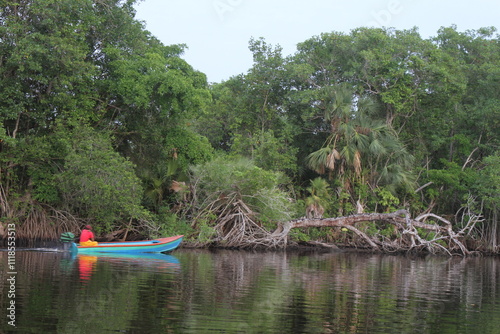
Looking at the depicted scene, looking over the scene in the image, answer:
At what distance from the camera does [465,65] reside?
29562 mm

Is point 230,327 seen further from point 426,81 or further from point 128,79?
point 426,81

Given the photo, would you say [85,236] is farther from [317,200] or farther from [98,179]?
[317,200]

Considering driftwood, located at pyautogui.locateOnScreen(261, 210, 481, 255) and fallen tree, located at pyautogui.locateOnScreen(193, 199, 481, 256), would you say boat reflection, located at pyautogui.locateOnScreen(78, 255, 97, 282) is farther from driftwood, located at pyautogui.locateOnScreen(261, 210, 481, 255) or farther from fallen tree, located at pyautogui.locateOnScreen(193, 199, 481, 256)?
driftwood, located at pyautogui.locateOnScreen(261, 210, 481, 255)

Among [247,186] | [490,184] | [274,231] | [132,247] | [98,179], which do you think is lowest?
[132,247]

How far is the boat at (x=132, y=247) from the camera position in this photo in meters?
17.7

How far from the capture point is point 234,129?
31.4 m

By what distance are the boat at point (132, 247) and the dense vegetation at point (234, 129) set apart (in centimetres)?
233

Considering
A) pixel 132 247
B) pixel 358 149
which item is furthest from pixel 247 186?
pixel 358 149

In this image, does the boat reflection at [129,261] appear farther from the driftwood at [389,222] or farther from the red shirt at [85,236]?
the driftwood at [389,222]

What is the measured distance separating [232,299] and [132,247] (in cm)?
960

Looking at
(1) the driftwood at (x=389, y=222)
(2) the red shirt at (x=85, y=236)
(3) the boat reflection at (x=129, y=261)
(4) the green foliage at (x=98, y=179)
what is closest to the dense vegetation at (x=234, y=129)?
(4) the green foliage at (x=98, y=179)

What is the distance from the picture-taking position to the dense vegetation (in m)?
20.1

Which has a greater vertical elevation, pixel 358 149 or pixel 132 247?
pixel 358 149

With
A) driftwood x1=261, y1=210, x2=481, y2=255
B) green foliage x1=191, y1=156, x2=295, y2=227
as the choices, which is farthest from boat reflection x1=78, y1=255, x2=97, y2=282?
driftwood x1=261, y1=210, x2=481, y2=255
